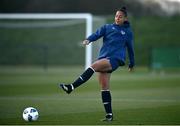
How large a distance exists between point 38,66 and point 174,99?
28.2m

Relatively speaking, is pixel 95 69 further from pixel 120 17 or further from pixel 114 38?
pixel 120 17

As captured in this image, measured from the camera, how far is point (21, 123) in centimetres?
1420

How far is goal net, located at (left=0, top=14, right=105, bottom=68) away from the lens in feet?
158

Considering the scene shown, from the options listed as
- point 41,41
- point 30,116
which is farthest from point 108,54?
point 41,41

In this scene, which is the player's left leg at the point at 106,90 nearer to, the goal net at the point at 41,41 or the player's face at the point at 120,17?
the player's face at the point at 120,17

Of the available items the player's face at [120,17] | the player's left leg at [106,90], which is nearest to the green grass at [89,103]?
the player's left leg at [106,90]

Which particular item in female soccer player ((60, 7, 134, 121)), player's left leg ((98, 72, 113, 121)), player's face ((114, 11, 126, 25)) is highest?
player's face ((114, 11, 126, 25))

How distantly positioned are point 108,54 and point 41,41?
35.6 meters

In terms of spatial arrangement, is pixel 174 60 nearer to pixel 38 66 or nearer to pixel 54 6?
pixel 38 66

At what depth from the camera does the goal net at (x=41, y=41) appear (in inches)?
1898

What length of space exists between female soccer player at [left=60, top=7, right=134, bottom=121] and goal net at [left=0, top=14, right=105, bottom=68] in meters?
31.9

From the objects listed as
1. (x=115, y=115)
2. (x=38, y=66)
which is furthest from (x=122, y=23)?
(x=38, y=66)

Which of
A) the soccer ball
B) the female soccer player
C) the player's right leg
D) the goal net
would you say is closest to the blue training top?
the female soccer player

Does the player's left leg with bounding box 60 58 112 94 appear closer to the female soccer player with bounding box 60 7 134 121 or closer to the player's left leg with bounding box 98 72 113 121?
the female soccer player with bounding box 60 7 134 121
